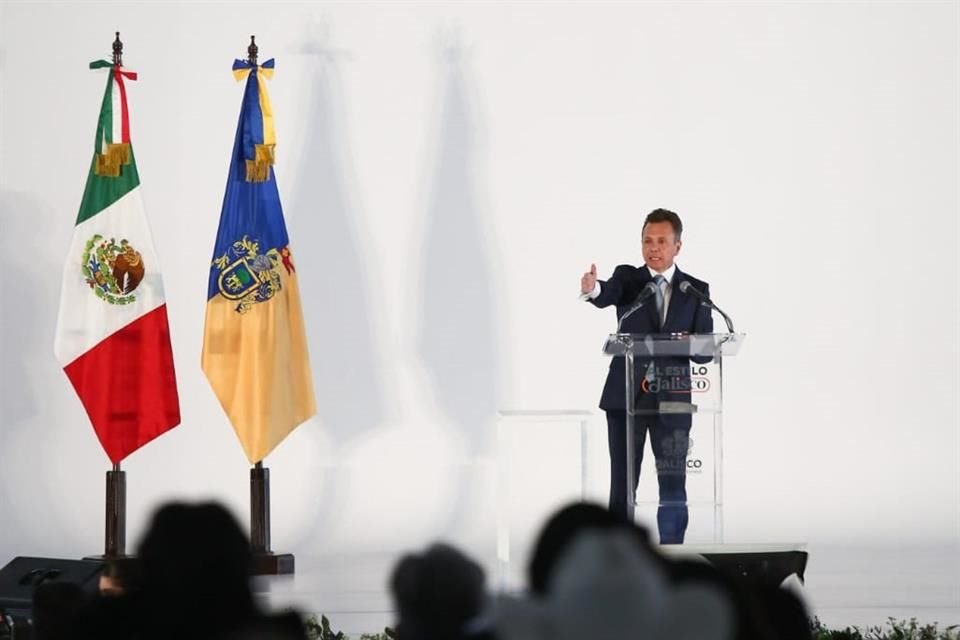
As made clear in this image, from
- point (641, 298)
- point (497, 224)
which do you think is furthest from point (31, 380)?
point (641, 298)

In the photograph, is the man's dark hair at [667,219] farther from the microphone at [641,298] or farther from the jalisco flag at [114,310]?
the jalisco flag at [114,310]

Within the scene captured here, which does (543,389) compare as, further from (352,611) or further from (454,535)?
(352,611)

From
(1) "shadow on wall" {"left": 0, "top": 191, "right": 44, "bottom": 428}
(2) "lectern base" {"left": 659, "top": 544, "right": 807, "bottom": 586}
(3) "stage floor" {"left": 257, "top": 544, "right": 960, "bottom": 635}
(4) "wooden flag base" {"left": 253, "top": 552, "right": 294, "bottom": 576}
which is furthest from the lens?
(1) "shadow on wall" {"left": 0, "top": 191, "right": 44, "bottom": 428}

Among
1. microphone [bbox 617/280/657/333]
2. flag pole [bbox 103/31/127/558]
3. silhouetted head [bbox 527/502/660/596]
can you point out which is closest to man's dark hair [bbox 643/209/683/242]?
microphone [bbox 617/280/657/333]

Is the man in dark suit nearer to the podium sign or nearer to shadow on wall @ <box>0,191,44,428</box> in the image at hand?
the podium sign

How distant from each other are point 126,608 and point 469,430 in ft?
24.1

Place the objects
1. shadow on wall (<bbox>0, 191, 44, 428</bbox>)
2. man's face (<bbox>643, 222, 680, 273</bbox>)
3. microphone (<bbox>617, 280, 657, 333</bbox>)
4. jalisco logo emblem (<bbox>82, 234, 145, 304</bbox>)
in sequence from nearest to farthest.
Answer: microphone (<bbox>617, 280, 657, 333</bbox>) < man's face (<bbox>643, 222, 680, 273</bbox>) < jalisco logo emblem (<bbox>82, 234, 145, 304</bbox>) < shadow on wall (<bbox>0, 191, 44, 428</bbox>)

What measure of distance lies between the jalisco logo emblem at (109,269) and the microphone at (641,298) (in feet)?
9.03

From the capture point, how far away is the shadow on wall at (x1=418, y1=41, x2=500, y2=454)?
9000mm

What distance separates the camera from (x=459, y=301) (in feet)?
29.5

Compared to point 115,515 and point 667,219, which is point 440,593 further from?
point 115,515

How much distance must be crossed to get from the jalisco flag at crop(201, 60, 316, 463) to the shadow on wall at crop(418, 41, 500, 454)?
1.29 meters

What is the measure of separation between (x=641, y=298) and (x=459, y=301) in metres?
3.21

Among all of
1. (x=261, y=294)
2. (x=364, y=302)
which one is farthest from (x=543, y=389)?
(x=261, y=294)
